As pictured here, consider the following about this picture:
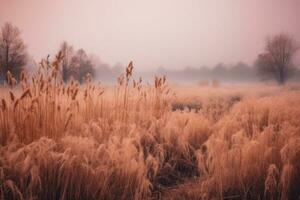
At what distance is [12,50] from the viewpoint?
29.6ft

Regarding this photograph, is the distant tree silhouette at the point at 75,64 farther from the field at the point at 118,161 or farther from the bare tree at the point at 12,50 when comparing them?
the field at the point at 118,161

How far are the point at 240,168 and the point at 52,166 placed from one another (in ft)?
3.79

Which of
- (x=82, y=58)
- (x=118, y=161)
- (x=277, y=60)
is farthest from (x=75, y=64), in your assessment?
(x=118, y=161)

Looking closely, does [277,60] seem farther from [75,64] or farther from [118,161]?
[118,161]

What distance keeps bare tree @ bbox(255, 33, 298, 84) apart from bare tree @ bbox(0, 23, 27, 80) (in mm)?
10085

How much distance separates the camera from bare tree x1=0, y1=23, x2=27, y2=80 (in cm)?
843

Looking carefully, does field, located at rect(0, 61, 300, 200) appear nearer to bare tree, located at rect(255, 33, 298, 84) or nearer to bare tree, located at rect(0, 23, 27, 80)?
bare tree, located at rect(0, 23, 27, 80)

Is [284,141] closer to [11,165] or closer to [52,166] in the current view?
[52,166]

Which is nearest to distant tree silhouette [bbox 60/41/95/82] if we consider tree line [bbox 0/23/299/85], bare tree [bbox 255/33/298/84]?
tree line [bbox 0/23/299/85]

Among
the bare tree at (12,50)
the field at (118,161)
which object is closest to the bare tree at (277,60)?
the bare tree at (12,50)

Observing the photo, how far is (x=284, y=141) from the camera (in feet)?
7.51

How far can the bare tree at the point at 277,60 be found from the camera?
1392 cm

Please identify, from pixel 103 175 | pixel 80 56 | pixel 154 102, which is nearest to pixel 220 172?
pixel 103 175

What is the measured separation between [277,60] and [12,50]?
Result: 12.0 meters
